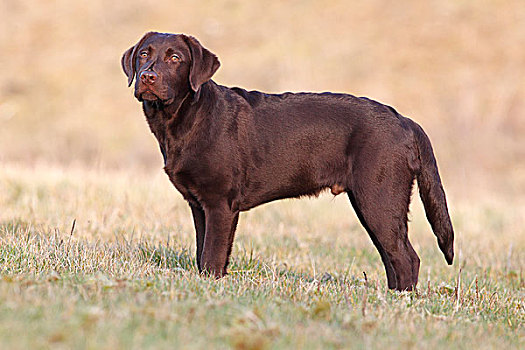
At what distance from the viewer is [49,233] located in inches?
228

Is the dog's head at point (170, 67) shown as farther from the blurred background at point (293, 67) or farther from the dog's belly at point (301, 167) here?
the blurred background at point (293, 67)

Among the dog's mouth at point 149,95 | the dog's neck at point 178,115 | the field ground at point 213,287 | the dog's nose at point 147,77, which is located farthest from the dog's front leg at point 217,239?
the dog's nose at point 147,77

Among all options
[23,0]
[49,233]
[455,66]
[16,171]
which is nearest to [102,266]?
[49,233]

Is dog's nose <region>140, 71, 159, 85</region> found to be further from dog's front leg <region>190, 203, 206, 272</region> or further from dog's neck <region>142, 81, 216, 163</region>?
dog's front leg <region>190, 203, 206, 272</region>

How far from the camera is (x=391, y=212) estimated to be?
5.00 metres

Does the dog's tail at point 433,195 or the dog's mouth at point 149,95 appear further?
the dog's tail at point 433,195

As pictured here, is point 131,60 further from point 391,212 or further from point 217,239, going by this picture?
point 391,212

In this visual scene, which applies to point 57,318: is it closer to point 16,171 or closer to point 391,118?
point 391,118

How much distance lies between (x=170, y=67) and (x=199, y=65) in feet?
0.67

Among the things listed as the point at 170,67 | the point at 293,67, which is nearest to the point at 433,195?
the point at 170,67

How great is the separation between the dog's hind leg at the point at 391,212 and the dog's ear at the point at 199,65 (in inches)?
51.1

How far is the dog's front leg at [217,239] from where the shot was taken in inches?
186

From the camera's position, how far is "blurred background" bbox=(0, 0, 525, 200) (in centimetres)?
1903

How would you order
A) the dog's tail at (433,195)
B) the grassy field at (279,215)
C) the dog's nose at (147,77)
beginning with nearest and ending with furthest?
the grassy field at (279,215) → the dog's nose at (147,77) → the dog's tail at (433,195)
